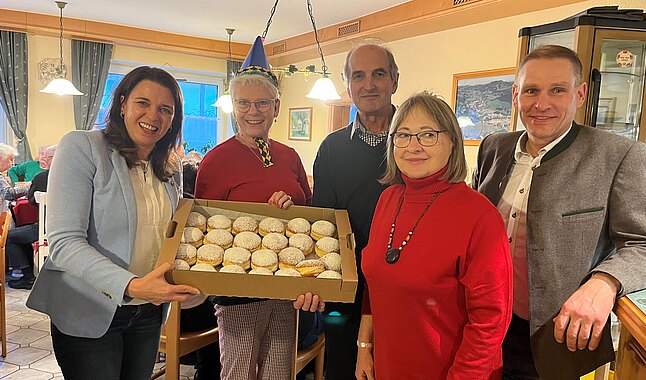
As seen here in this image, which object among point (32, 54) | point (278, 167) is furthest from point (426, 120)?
point (32, 54)

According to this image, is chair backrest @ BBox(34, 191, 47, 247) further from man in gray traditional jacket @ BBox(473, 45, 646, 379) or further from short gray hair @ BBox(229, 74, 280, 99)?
man in gray traditional jacket @ BBox(473, 45, 646, 379)

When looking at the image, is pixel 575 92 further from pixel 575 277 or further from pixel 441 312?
pixel 441 312

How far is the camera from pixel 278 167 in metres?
1.87

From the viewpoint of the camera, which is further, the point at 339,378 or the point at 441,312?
the point at 339,378

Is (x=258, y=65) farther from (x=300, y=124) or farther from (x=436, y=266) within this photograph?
(x=300, y=124)

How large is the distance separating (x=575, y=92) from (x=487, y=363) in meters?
0.78

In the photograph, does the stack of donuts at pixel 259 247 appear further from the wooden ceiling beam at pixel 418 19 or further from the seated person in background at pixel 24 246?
the seated person in background at pixel 24 246

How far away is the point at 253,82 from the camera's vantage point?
183cm

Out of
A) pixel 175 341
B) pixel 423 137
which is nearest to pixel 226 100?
pixel 175 341

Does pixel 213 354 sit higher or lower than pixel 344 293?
lower

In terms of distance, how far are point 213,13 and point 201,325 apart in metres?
4.33

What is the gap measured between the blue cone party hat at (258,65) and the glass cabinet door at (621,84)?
1.75 metres

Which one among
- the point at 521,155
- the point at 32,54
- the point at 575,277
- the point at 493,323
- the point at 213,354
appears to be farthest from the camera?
the point at 32,54

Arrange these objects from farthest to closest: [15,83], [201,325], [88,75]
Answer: [88,75], [15,83], [201,325]
